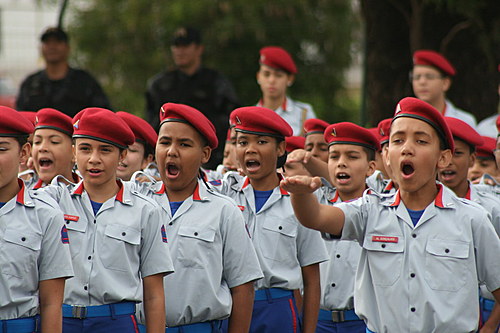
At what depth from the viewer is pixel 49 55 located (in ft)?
34.5

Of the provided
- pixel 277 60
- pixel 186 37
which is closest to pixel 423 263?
pixel 277 60

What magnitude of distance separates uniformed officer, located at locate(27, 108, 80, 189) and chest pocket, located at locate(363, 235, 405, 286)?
244 cm

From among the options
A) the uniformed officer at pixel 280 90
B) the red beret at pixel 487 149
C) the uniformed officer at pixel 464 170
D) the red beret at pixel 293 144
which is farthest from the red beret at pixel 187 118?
the uniformed officer at pixel 280 90

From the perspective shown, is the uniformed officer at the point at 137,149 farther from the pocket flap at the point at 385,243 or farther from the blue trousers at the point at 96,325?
the pocket flap at the point at 385,243

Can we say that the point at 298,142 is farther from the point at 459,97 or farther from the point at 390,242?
the point at 459,97

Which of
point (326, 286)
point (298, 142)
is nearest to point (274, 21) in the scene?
point (298, 142)

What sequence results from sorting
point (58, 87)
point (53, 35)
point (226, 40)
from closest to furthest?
point (58, 87) < point (53, 35) < point (226, 40)

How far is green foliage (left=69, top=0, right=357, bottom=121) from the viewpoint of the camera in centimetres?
1792

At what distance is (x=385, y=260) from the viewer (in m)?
5.24

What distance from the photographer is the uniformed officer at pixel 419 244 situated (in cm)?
517

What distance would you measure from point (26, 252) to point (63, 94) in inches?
222

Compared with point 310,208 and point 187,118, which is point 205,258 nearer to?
point 187,118

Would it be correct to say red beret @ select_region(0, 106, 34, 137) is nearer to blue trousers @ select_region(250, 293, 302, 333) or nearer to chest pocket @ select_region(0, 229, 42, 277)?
chest pocket @ select_region(0, 229, 42, 277)

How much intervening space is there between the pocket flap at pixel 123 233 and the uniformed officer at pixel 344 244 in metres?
1.95
